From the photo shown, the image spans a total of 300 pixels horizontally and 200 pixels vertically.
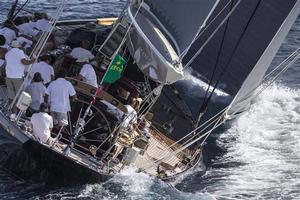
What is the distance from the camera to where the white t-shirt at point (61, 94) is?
1455cm

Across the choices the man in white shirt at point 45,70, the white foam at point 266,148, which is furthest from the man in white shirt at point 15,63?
the white foam at point 266,148

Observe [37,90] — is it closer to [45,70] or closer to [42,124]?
[45,70]

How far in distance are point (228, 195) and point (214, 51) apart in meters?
6.31

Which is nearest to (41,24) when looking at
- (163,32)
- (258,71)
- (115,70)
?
(115,70)

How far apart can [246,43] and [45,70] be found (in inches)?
311

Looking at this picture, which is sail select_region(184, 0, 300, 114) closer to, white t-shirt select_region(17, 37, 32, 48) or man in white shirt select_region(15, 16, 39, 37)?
man in white shirt select_region(15, 16, 39, 37)

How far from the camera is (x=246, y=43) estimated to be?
850 inches

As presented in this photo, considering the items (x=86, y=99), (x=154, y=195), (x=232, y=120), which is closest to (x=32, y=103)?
(x=86, y=99)

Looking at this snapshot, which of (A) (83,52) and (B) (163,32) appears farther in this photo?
(A) (83,52)

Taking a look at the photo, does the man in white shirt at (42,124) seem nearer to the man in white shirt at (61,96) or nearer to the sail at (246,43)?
the man in white shirt at (61,96)

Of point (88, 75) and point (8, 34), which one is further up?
point (8, 34)

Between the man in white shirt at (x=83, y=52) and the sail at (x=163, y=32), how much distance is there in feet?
3.53

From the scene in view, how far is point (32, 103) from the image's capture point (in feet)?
49.4

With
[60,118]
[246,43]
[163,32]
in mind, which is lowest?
[60,118]
